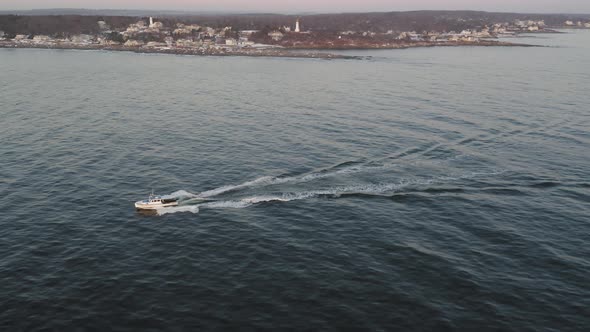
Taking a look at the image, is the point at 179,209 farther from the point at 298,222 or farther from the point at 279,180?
the point at 298,222

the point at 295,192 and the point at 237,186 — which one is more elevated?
the point at 237,186

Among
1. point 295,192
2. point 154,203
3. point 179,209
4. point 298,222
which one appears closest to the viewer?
point 298,222

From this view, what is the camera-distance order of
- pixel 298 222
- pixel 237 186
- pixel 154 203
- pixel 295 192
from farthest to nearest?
pixel 237 186
pixel 295 192
pixel 154 203
pixel 298 222

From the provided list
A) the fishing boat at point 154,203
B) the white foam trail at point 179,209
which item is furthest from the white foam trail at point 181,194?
the white foam trail at point 179,209

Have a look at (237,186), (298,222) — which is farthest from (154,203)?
(298,222)

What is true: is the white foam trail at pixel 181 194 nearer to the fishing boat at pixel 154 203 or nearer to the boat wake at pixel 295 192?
the boat wake at pixel 295 192

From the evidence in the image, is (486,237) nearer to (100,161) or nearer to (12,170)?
(100,161)
